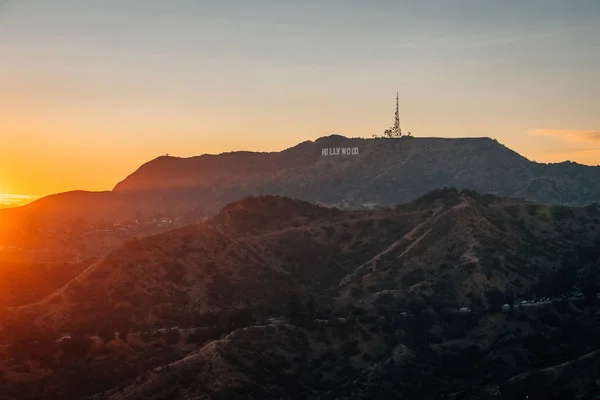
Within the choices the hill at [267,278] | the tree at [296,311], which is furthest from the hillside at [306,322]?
the tree at [296,311]

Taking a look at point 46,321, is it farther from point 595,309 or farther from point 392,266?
point 595,309

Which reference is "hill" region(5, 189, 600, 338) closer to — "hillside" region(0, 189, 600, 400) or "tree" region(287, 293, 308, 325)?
"hillside" region(0, 189, 600, 400)

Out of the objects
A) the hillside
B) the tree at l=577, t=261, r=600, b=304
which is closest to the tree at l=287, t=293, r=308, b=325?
the hillside

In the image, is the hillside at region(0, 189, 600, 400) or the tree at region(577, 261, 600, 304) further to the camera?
the tree at region(577, 261, 600, 304)

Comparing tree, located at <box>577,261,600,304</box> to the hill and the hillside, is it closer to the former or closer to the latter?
the hillside

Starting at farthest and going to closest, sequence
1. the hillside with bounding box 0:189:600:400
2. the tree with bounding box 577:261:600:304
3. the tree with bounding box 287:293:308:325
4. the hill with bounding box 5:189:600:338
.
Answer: the tree with bounding box 577:261:600:304
the hill with bounding box 5:189:600:338
the tree with bounding box 287:293:308:325
the hillside with bounding box 0:189:600:400

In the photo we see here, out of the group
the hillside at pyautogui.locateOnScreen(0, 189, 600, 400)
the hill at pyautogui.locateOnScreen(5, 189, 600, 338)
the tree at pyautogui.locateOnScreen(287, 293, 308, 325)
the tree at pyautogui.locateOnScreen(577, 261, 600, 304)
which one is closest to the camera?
the hillside at pyautogui.locateOnScreen(0, 189, 600, 400)

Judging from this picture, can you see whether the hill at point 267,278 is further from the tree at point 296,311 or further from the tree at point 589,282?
the tree at point 296,311

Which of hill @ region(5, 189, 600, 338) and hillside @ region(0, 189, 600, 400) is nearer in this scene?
hillside @ region(0, 189, 600, 400)

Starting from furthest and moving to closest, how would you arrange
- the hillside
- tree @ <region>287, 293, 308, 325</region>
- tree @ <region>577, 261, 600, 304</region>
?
tree @ <region>577, 261, 600, 304</region>, tree @ <region>287, 293, 308, 325</region>, the hillside

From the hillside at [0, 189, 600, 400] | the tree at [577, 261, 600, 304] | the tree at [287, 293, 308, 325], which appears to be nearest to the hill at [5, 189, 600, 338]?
the hillside at [0, 189, 600, 400]

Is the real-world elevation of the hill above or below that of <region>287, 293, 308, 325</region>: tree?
above

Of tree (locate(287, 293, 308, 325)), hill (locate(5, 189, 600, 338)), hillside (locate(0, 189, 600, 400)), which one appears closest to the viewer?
hillside (locate(0, 189, 600, 400))
